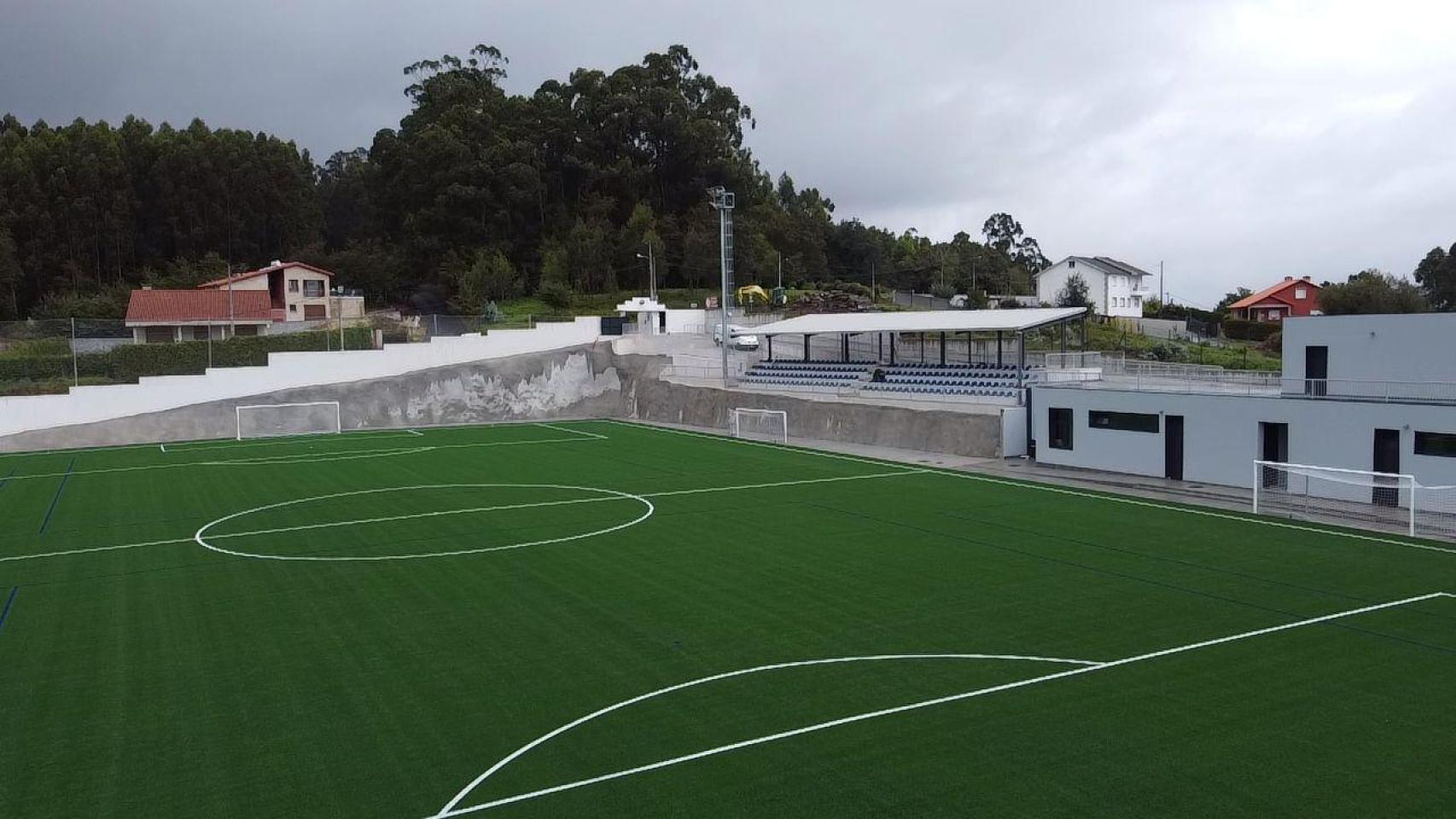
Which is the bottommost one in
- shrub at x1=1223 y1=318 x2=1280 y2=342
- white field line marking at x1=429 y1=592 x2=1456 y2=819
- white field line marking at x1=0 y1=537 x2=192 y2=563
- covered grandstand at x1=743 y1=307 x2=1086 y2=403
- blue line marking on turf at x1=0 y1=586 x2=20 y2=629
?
white field line marking at x1=429 y1=592 x2=1456 y2=819

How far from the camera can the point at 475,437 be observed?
40.0 metres

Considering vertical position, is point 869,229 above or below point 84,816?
above

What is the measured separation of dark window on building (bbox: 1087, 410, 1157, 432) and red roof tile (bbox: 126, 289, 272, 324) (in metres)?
38.1

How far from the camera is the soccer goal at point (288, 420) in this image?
4216cm

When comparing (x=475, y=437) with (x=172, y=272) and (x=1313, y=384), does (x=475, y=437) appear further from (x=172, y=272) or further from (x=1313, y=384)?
(x=172, y=272)

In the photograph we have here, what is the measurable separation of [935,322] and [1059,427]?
11.0m

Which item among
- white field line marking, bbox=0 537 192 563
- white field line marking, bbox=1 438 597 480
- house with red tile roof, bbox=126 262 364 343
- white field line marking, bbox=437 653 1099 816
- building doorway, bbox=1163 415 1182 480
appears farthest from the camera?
house with red tile roof, bbox=126 262 364 343

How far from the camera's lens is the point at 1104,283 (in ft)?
289

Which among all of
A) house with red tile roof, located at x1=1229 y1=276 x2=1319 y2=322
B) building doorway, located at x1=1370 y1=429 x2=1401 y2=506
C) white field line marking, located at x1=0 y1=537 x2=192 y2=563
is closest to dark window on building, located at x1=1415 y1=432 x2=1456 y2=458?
building doorway, located at x1=1370 y1=429 x2=1401 y2=506

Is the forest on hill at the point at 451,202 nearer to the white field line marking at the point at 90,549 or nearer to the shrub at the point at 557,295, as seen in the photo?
the shrub at the point at 557,295

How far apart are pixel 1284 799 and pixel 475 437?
34713 millimetres

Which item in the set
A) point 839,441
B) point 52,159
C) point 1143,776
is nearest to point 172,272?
point 52,159

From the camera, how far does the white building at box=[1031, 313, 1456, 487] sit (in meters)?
22.5

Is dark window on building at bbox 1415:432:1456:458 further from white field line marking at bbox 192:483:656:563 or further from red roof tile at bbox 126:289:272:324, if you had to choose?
red roof tile at bbox 126:289:272:324
